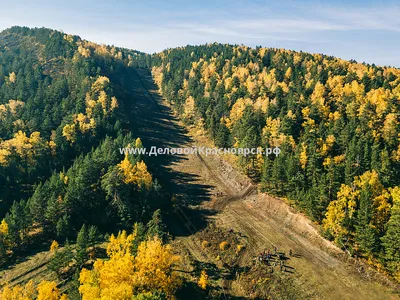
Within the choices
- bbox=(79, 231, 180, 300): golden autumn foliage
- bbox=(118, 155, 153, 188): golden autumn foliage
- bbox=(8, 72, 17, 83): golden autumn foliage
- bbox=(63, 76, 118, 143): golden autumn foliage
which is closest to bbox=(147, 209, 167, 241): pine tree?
bbox=(118, 155, 153, 188): golden autumn foliage

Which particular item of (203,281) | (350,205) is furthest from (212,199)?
(350,205)

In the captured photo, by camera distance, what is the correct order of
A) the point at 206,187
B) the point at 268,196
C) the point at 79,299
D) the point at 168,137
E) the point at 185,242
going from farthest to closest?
the point at 168,137, the point at 206,187, the point at 268,196, the point at 185,242, the point at 79,299

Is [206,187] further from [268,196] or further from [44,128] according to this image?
[44,128]

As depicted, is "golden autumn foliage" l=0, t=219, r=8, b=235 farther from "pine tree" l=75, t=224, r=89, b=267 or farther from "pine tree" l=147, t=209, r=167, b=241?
"pine tree" l=147, t=209, r=167, b=241

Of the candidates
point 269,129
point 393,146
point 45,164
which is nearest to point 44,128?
point 45,164

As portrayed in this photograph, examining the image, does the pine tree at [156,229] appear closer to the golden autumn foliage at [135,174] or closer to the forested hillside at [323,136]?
the golden autumn foliage at [135,174]

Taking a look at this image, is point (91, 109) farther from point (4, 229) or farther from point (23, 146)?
point (4, 229)
